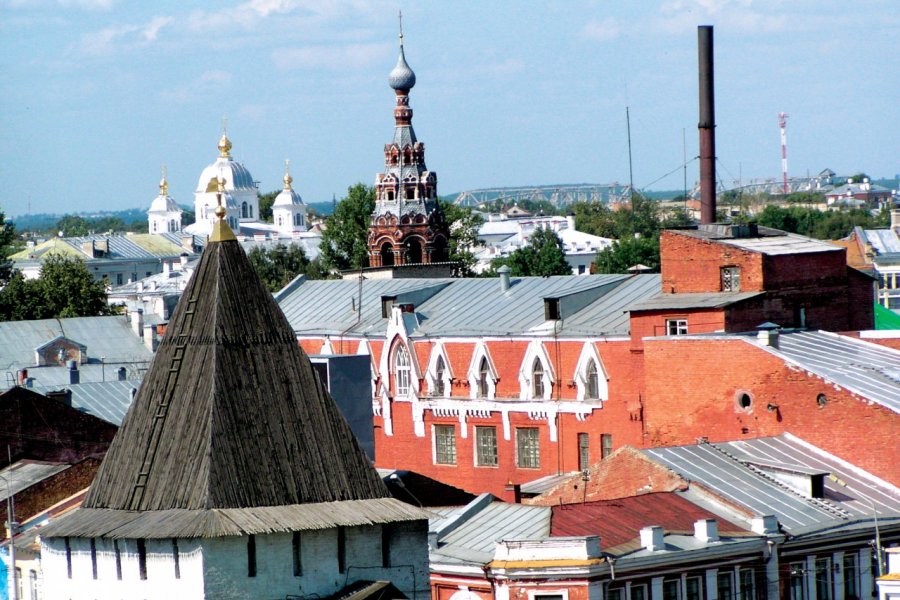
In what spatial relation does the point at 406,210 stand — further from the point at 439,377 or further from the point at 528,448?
the point at 528,448

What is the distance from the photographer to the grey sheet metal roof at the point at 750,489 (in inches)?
1548

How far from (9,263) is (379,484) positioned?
9546 centimetres

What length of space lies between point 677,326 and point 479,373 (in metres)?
8.51

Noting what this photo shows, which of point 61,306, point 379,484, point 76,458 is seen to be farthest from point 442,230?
point 379,484

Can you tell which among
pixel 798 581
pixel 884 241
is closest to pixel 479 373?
pixel 798 581

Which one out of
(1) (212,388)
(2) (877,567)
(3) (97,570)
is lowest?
(2) (877,567)

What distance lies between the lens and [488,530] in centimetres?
3759

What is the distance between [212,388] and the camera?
27766 millimetres

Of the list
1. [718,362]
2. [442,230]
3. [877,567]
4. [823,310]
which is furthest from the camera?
[442,230]

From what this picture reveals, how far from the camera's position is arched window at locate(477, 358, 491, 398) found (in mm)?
58000

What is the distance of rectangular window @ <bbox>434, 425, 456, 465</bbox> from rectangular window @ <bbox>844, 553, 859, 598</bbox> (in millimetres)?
21308

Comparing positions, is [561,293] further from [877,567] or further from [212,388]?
[212,388]

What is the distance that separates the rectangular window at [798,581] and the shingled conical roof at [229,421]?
12.1 meters

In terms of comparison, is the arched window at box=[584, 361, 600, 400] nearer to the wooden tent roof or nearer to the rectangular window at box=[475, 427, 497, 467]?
the rectangular window at box=[475, 427, 497, 467]
